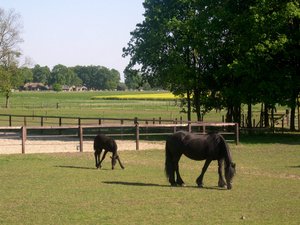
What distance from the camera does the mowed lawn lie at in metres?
10.3

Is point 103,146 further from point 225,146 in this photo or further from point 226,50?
point 226,50

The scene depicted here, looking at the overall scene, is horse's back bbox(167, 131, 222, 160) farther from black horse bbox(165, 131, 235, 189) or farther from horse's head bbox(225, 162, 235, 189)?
horse's head bbox(225, 162, 235, 189)

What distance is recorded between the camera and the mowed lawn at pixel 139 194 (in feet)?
33.9

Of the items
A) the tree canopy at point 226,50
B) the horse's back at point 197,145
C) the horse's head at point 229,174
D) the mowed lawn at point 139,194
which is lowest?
the mowed lawn at point 139,194

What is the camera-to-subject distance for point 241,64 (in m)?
30.5

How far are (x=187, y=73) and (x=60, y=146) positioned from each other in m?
11.3

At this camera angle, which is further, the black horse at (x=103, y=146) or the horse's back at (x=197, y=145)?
the black horse at (x=103, y=146)

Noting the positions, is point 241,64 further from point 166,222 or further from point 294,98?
point 166,222

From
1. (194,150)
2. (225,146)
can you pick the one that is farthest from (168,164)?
(225,146)

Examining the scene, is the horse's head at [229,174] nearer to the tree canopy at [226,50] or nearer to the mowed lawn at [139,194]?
the mowed lawn at [139,194]

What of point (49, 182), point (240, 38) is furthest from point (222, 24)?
point (49, 182)

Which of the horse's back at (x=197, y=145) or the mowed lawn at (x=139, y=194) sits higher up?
the horse's back at (x=197, y=145)

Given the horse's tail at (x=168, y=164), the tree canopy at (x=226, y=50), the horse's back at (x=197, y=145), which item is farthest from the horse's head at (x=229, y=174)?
the tree canopy at (x=226, y=50)

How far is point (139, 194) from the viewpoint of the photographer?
12922mm
